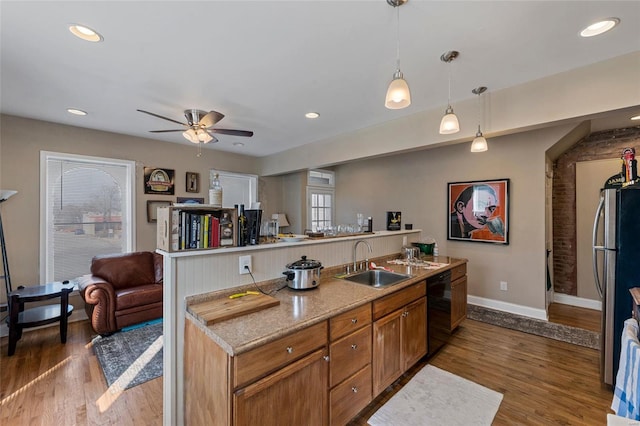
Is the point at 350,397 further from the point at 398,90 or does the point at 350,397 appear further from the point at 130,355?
the point at 130,355

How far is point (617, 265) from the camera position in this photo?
223cm

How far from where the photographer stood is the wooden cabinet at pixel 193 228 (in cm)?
172

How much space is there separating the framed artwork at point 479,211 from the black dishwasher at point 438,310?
63.3 inches

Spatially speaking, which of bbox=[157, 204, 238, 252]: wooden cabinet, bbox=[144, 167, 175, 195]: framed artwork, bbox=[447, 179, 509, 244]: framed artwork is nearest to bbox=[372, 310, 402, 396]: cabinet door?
bbox=[157, 204, 238, 252]: wooden cabinet

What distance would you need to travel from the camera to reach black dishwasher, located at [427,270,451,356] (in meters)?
2.65

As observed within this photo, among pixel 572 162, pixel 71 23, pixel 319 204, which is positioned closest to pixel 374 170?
pixel 319 204

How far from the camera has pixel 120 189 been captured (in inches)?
Result: 169

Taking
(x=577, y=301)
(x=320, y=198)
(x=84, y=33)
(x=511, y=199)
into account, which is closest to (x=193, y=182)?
(x=320, y=198)

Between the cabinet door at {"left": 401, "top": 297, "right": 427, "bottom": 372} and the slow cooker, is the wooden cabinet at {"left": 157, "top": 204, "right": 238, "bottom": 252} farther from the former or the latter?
the cabinet door at {"left": 401, "top": 297, "right": 427, "bottom": 372}

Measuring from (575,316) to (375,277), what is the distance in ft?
10.3

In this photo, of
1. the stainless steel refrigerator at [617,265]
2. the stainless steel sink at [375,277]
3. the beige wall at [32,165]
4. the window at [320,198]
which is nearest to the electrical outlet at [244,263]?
the stainless steel sink at [375,277]

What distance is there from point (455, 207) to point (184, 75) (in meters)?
4.02

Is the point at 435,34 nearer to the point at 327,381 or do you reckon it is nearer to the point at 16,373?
the point at 327,381

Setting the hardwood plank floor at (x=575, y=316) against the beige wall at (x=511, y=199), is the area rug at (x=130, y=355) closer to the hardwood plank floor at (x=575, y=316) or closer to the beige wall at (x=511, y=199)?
the beige wall at (x=511, y=199)
